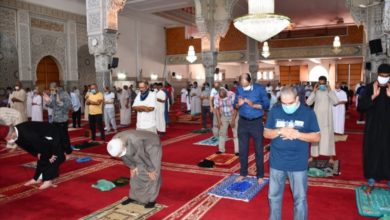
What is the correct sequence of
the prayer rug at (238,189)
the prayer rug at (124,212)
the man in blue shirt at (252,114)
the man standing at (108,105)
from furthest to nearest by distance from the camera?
the man standing at (108,105)
the man in blue shirt at (252,114)
the prayer rug at (238,189)
the prayer rug at (124,212)

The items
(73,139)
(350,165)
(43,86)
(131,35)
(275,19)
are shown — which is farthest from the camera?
(131,35)

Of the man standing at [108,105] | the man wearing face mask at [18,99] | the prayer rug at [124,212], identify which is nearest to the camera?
the prayer rug at [124,212]

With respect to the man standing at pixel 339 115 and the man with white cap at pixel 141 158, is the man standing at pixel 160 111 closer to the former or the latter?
the man standing at pixel 339 115

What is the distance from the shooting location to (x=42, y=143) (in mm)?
3391

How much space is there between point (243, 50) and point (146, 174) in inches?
574

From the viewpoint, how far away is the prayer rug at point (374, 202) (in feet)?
9.24

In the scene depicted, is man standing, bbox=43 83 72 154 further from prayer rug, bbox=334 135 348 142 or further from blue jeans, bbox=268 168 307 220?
prayer rug, bbox=334 135 348 142

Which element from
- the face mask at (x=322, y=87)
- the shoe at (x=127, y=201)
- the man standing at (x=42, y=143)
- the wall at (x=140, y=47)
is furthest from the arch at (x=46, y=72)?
the face mask at (x=322, y=87)

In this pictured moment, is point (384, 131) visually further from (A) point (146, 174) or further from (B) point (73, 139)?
(B) point (73, 139)

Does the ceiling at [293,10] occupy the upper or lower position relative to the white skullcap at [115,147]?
upper

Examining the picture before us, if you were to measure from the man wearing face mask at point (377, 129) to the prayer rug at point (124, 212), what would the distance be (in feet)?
6.64

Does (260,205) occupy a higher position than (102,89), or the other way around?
(102,89)

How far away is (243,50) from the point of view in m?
16.9

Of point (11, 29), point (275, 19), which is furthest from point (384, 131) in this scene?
point (11, 29)
